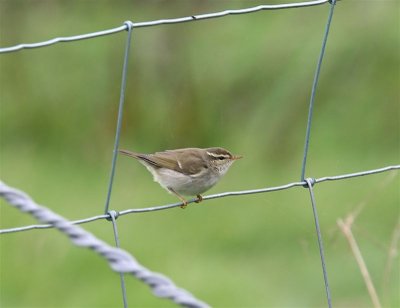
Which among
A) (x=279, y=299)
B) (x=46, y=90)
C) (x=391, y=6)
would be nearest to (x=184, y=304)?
(x=279, y=299)

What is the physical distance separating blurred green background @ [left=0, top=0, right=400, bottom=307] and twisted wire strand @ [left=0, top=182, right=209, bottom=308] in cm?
345

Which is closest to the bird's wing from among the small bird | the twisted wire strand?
the small bird

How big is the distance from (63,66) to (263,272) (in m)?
2.07

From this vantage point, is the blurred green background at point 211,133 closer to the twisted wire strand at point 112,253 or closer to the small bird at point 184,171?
the small bird at point 184,171

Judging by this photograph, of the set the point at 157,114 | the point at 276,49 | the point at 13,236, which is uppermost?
the point at 276,49

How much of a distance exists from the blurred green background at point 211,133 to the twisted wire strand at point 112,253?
3450 millimetres

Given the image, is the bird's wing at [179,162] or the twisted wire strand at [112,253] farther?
the bird's wing at [179,162]

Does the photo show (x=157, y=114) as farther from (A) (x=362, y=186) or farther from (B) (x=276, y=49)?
(A) (x=362, y=186)

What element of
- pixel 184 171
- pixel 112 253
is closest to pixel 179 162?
pixel 184 171

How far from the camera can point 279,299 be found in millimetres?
5234

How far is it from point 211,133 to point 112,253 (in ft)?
14.4

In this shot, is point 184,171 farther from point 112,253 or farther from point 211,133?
point 112,253

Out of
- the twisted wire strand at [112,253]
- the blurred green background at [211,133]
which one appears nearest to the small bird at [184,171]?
the blurred green background at [211,133]

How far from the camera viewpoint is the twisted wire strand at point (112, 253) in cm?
177
